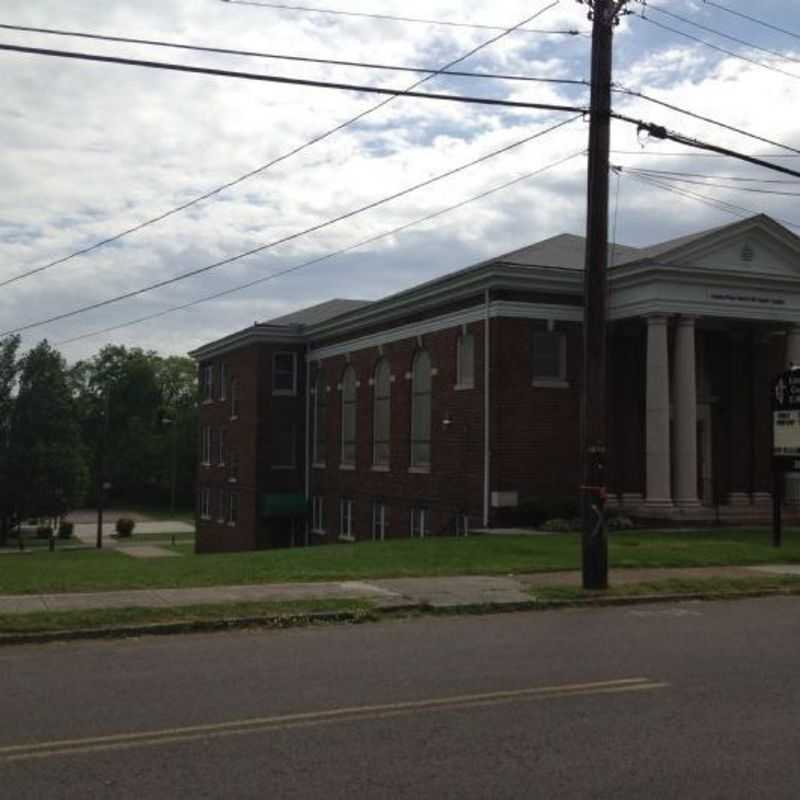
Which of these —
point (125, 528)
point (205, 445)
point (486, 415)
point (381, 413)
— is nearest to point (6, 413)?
point (125, 528)

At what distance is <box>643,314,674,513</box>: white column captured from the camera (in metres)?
27.2

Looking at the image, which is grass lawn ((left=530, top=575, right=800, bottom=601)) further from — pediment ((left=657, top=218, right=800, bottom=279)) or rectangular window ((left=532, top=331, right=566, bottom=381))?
rectangular window ((left=532, top=331, right=566, bottom=381))

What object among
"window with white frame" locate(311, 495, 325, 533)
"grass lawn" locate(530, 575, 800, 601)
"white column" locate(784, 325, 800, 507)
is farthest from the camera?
"window with white frame" locate(311, 495, 325, 533)

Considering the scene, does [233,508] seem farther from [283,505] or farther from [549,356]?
[549,356]

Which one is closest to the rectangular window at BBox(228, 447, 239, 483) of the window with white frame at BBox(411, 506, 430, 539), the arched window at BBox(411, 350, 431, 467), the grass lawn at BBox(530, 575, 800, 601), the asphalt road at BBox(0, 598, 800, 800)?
the arched window at BBox(411, 350, 431, 467)

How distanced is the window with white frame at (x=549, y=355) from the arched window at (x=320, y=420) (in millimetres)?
13681

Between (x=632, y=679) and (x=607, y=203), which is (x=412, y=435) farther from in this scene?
(x=632, y=679)

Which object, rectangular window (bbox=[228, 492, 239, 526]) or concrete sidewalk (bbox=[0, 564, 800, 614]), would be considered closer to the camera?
concrete sidewalk (bbox=[0, 564, 800, 614])

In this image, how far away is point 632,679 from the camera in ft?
27.1

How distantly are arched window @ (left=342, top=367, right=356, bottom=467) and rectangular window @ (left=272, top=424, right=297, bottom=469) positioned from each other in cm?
456

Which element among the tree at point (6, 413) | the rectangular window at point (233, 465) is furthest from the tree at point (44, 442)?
the rectangular window at point (233, 465)

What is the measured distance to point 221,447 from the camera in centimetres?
4828

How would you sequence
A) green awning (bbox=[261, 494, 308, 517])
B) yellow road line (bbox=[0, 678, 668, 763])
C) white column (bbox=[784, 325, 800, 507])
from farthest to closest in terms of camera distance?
green awning (bbox=[261, 494, 308, 517]), white column (bbox=[784, 325, 800, 507]), yellow road line (bbox=[0, 678, 668, 763])

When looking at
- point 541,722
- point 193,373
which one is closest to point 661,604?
point 541,722
